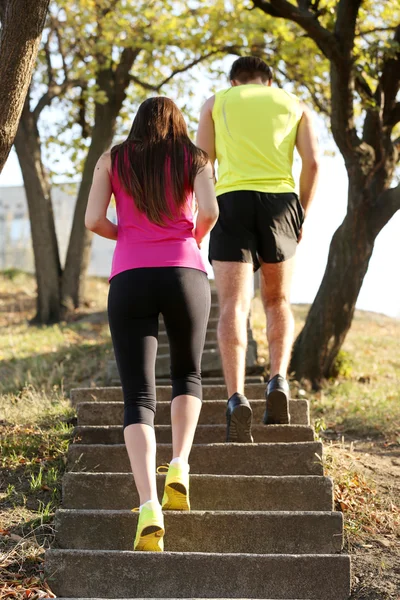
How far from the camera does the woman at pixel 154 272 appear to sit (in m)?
3.46

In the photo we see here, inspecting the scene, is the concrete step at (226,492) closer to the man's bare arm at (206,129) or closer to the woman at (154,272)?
the woman at (154,272)

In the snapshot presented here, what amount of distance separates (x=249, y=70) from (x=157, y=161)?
5.22 ft

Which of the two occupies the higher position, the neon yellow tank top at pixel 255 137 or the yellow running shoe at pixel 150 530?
the neon yellow tank top at pixel 255 137

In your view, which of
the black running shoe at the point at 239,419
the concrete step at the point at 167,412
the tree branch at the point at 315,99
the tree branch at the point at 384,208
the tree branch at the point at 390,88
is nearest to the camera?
the black running shoe at the point at 239,419

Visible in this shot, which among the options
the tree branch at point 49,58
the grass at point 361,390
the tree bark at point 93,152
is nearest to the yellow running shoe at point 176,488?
the grass at point 361,390

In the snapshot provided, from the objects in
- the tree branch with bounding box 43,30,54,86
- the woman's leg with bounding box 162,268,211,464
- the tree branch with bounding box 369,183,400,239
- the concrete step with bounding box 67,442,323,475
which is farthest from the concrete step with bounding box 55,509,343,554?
the tree branch with bounding box 43,30,54,86

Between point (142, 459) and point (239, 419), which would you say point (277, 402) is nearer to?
point (239, 419)

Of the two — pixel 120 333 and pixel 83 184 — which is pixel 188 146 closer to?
pixel 120 333

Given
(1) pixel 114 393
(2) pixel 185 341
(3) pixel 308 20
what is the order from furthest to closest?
(3) pixel 308 20
(1) pixel 114 393
(2) pixel 185 341

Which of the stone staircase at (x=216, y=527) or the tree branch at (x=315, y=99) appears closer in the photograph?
the stone staircase at (x=216, y=527)

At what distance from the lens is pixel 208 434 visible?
4.61 meters

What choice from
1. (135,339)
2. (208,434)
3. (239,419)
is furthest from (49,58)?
(135,339)

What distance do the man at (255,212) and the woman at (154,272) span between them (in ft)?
2.90

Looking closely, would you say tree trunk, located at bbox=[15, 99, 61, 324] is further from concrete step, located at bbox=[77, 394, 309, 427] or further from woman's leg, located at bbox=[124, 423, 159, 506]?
woman's leg, located at bbox=[124, 423, 159, 506]
